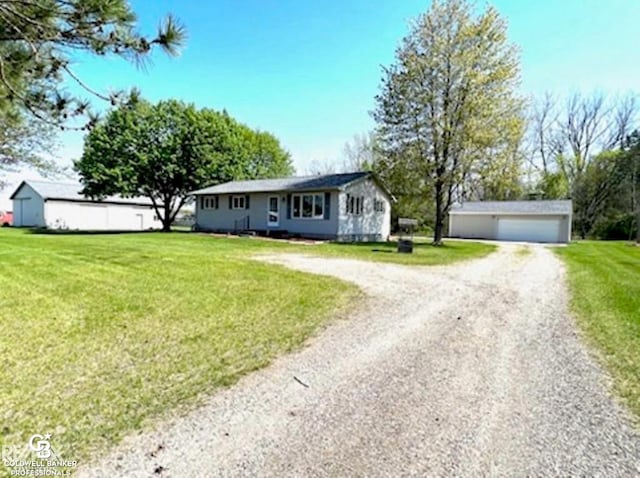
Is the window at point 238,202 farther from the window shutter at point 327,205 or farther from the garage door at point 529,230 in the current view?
the garage door at point 529,230

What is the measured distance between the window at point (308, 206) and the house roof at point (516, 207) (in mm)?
15467

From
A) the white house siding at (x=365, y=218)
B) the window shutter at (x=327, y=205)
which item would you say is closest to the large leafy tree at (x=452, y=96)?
the white house siding at (x=365, y=218)

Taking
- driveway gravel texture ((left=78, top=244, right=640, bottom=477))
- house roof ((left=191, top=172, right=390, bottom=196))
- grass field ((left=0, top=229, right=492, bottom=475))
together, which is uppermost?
house roof ((left=191, top=172, right=390, bottom=196))

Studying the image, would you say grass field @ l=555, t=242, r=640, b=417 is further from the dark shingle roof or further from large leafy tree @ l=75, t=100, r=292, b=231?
large leafy tree @ l=75, t=100, r=292, b=231

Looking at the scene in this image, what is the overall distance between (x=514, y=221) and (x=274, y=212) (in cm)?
1810

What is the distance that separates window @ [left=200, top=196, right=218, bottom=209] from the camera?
24.5 metres

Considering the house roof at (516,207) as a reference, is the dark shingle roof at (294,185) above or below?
above

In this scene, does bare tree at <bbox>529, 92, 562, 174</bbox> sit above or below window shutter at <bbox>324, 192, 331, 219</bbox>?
above

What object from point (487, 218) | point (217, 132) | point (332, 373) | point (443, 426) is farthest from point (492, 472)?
point (487, 218)

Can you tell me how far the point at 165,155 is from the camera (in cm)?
2473

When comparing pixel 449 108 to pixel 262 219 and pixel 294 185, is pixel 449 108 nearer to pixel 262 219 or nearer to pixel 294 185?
pixel 294 185

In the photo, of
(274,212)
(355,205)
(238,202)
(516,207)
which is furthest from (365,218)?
(516,207)

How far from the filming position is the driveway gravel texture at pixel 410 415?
2.34 meters

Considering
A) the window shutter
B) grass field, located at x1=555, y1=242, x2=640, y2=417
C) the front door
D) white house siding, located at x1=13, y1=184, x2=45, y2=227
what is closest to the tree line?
the window shutter
